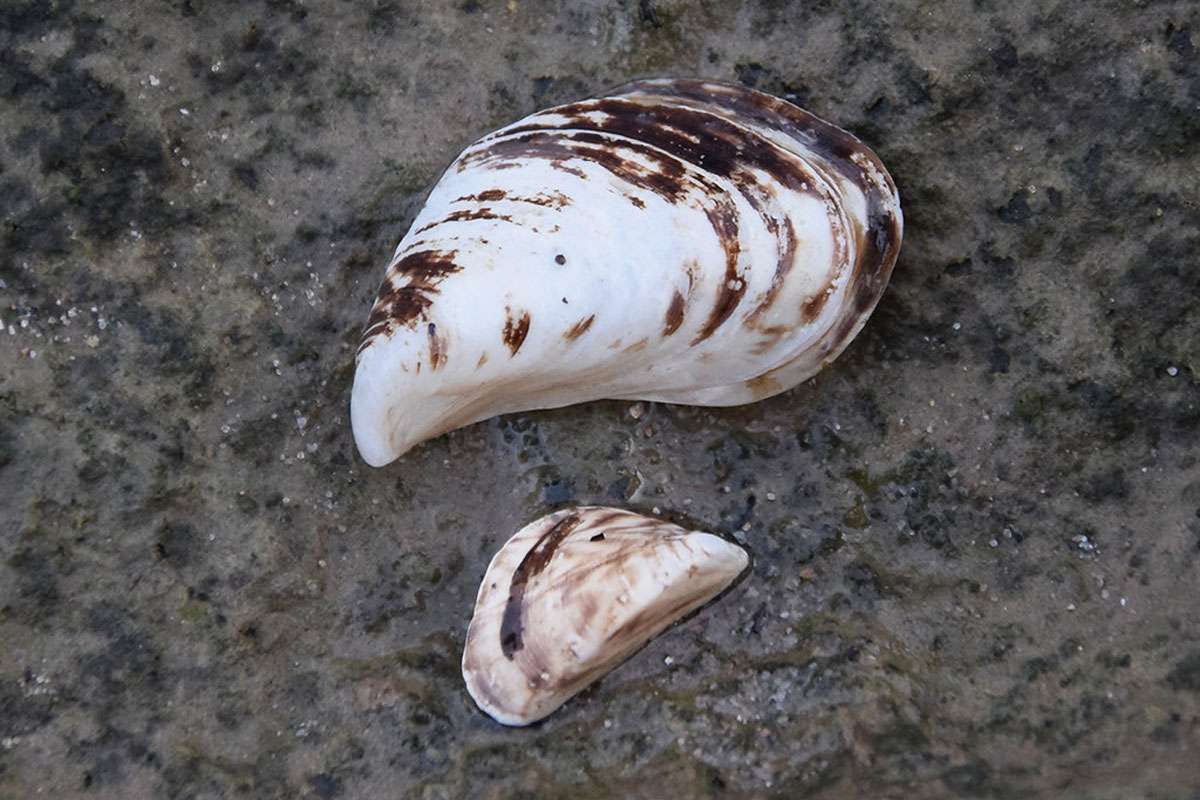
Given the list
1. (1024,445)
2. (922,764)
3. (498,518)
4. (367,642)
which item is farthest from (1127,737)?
(367,642)

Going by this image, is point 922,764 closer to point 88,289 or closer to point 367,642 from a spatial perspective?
point 367,642

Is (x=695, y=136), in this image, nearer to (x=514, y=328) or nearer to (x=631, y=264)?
(x=631, y=264)

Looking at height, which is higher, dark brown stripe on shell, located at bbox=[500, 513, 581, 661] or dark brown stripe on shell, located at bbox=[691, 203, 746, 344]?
dark brown stripe on shell, located at bbox=[691, 203, 746, 344]

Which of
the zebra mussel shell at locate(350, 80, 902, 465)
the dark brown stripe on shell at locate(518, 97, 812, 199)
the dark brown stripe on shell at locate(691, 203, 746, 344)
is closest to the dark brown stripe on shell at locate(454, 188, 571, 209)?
the zebra mussel shell at locate(350, 80, 902, 465)

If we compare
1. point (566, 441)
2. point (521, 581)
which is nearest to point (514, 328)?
point (566, 441)

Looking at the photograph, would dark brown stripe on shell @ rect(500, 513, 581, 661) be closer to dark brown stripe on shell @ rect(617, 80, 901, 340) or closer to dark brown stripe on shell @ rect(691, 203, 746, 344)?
dark brown stripe on shell @ rect(691, 203, 746, 344)

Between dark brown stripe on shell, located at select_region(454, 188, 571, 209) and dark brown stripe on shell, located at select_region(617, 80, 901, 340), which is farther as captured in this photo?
dark brown stripe on shell, located at select_region(617, 80, 901, 340)
